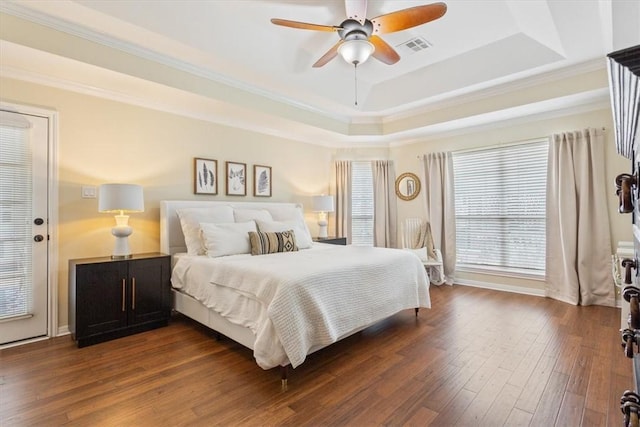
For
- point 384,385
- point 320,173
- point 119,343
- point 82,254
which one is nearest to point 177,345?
point 119,343

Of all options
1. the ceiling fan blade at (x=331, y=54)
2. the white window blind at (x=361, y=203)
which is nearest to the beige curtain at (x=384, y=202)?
the white window blind at (x=361, y=203)

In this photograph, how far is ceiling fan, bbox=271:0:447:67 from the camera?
2.22 metres

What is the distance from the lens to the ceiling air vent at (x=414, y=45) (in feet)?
11.0

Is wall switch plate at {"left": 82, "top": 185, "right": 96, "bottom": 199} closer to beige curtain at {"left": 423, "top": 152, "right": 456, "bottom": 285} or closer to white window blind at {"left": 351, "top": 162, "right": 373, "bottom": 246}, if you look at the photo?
white window blind at {"left": 351, "top": 162, "right": 373, "bottom": 246}

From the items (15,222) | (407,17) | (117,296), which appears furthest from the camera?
(117,296)

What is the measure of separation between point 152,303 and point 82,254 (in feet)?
2.81

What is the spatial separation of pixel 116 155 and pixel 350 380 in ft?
10.5

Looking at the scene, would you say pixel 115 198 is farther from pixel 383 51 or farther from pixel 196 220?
pixel 383 51

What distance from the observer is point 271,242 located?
3.44 meters

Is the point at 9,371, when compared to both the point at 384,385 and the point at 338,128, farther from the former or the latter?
the point at 338,128

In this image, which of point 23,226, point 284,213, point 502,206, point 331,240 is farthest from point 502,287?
point 23,226

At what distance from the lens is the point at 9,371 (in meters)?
2.28

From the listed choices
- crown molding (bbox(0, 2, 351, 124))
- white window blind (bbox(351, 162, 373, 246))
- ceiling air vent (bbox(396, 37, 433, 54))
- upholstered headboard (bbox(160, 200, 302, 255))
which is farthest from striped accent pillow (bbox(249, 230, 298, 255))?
ceiling air vent (bbox(396, 37, 433, 54))

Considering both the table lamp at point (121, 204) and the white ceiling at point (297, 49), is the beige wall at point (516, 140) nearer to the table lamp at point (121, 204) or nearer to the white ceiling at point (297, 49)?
the white ceiling at point (297, 49)
